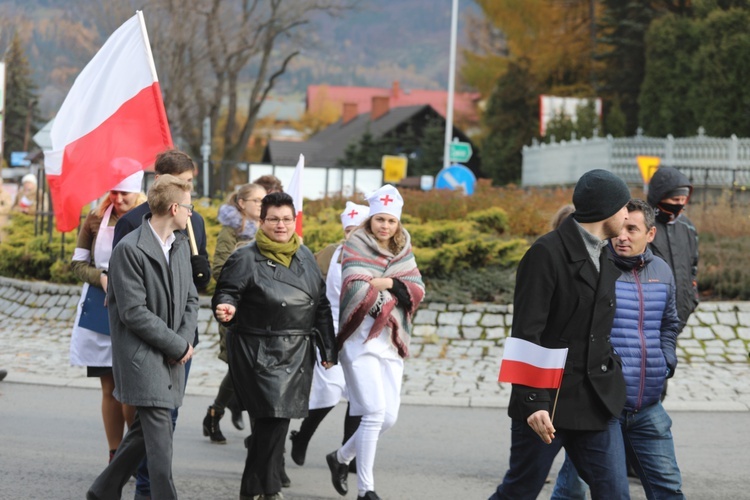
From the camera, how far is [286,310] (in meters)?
6.02

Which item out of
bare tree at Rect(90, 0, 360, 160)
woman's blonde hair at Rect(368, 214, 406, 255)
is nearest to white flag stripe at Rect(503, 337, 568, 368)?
woman's blonde hair at Rect(368, 214, 406, 255)

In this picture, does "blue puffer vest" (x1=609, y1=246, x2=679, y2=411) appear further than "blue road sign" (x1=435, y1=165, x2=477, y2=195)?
No

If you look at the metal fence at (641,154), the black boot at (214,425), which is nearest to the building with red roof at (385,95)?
the metal fence at (641,154)

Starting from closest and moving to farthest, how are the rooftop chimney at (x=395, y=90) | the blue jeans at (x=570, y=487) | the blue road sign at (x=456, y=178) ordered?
the blue jeans at (x=570, y=487) → the blue road sign at (x=456, y=178) → the rooftop chimney at (x=395, y=90)

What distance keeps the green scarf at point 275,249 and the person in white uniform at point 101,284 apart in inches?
37.1

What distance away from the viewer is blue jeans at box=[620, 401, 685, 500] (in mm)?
5094

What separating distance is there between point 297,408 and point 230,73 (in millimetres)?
34080

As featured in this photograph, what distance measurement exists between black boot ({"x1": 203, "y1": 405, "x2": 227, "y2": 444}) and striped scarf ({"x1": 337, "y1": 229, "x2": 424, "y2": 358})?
1.66 m

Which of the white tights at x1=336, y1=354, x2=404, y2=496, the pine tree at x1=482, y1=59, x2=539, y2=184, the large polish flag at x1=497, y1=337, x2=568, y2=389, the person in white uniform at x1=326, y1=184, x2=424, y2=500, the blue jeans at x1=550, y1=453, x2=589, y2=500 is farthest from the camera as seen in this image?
the pine tree at x1=482, y1=59, x2=539, y2=184

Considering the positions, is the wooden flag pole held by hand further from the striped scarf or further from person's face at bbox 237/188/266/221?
person's face at bbox 237/188/266/221

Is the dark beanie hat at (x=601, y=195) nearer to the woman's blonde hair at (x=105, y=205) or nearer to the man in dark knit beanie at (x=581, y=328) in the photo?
the man in dark knit beanie at (x=581, y=328)

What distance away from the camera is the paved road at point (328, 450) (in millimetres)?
6672

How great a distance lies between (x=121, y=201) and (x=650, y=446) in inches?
130

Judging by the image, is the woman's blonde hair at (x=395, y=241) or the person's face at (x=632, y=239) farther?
the woman's blonde hair at (x=395, y=241)
